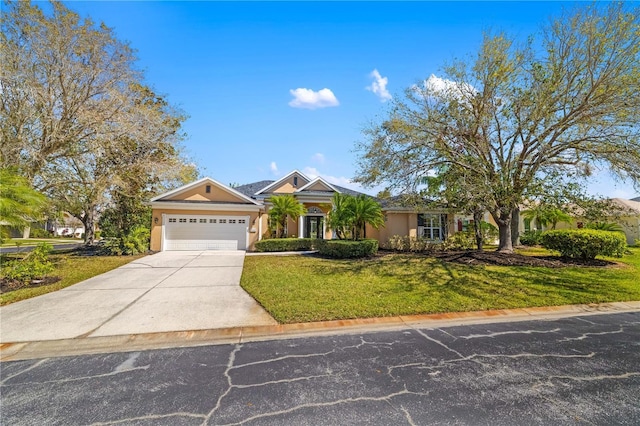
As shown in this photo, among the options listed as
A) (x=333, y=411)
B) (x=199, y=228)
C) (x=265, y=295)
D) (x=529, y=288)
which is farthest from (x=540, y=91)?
(x=199, y=228)

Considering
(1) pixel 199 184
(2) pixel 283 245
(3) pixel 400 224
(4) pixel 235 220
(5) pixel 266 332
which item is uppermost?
(1) pixel 199 184

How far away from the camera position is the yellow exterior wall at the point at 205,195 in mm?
18078

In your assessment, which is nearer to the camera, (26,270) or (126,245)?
(26,270)

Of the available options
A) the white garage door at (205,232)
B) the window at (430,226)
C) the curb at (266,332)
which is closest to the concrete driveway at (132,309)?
the curb at (266,332)

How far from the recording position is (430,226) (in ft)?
65.7

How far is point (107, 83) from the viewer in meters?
13.0

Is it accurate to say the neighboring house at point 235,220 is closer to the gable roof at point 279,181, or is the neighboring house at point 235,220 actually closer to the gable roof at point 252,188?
the gable roof at point 279,181

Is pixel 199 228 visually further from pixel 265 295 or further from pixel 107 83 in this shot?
pixel 265 295

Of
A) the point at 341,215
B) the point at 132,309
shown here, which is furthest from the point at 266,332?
the point at 341,215

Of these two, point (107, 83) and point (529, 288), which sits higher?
point (107, 83)

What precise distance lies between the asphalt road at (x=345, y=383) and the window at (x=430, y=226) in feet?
50.5

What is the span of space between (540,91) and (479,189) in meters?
4.59

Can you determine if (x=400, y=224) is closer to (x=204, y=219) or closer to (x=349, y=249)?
(x=349, y=249)

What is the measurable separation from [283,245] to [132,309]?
11758 millimetres
